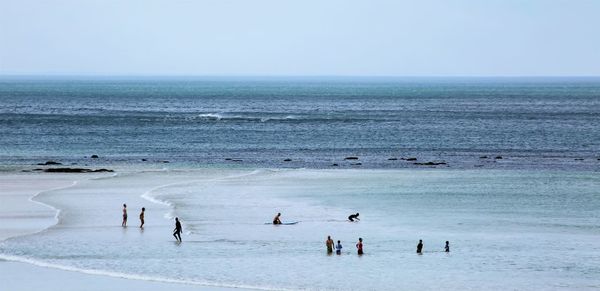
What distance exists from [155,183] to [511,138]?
54.0 meters

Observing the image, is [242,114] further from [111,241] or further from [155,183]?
[111,241]

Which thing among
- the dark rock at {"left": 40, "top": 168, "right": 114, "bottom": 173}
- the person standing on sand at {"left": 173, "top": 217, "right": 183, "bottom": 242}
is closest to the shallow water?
the person standing on sand at {"left": 173, "top": 217, "right": 183, "bottom": 242}

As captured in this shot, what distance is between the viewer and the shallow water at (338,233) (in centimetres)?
3488

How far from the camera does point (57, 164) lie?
7575 centimetres

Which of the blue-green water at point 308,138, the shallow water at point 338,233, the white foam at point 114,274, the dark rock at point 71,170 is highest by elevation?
the white foam at point 114,274

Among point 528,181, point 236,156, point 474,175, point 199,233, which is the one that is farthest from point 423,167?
point 199,233

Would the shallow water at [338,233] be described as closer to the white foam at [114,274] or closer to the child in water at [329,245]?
the white foam at [114,274]

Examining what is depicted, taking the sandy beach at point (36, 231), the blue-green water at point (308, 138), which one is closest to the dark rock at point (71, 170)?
the sandy beach at point (36, 231)

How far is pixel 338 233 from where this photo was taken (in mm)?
43125

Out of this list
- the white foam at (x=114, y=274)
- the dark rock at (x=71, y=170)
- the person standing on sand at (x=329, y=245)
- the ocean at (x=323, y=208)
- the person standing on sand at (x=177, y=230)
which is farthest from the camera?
the dark rock at (x=71, y=170)

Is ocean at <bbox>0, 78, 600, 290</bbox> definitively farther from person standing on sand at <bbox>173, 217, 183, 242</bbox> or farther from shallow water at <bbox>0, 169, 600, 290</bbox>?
person standing on sand at <bbox>173, 217, 183, 242</bbox>

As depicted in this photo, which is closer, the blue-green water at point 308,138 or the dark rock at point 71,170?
the dark rock at point 71,170

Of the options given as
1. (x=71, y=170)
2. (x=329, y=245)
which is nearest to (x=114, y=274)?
(x=329, y=245)

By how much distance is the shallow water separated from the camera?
114 ft
